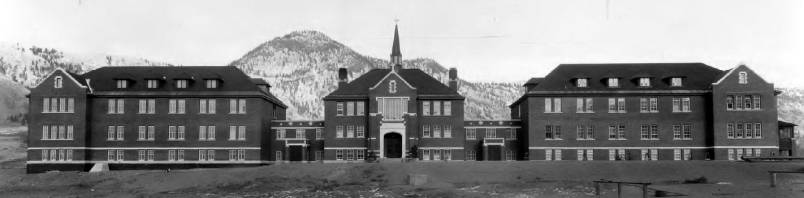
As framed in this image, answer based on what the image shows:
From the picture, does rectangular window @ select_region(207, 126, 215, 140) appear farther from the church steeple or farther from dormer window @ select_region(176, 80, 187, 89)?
the church steeple

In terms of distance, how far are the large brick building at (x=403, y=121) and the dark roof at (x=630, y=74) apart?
16 centimetres

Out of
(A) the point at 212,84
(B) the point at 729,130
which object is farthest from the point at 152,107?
(B) the point at 729,130

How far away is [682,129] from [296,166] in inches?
1390

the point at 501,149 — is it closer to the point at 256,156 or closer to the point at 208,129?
the point at 256,156

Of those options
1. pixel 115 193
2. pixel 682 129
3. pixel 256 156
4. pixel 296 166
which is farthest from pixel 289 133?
pixel 682 129

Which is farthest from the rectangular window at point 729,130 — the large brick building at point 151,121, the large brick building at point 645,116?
the large brick building at point 151,121

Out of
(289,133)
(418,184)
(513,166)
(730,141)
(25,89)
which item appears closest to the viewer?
(418,184)

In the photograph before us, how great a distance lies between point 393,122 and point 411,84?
5.71 metres

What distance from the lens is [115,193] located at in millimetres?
56000

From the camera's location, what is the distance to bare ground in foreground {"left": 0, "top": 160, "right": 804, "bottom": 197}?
163ft

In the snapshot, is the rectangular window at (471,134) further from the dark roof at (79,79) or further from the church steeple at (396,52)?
the dark roof at (79,79)

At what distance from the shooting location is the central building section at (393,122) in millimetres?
73938

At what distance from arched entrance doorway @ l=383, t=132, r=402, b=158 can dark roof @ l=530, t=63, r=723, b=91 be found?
13187 millimetres

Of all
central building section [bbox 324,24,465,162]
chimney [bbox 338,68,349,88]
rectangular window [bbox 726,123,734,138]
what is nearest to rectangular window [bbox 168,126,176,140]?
central building section [bbox 324,24,465,162]
